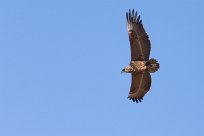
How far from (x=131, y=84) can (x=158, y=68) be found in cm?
205

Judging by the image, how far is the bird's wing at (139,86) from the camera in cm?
2455

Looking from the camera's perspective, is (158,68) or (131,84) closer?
(158,68)

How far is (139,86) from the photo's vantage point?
24922mm

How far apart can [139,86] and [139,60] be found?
1462mm

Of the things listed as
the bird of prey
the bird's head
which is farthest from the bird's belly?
the bird's head

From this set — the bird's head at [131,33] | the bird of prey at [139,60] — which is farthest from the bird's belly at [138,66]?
the bird's head at [131,33]

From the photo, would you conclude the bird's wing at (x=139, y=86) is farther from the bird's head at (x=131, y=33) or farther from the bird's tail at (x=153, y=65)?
the bird's head at (x=131, y=33)

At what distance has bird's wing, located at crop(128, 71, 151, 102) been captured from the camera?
2455 cm

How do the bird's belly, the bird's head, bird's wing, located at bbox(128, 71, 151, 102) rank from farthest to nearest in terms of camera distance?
bird's wing, located at bbox(128, 71, 151, 102)
the bird's head
the bird's belly

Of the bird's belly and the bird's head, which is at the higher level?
the bird's head

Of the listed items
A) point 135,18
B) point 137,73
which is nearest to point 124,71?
point 137,73

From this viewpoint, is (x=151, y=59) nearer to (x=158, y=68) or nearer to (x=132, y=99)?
(x=158, y=68)

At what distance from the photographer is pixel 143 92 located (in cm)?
2497

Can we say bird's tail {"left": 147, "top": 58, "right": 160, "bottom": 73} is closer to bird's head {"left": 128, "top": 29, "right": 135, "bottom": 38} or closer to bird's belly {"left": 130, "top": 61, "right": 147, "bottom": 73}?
bird's belly {"left": 130, "top": 61, "right": 147, "bottom": 73}
